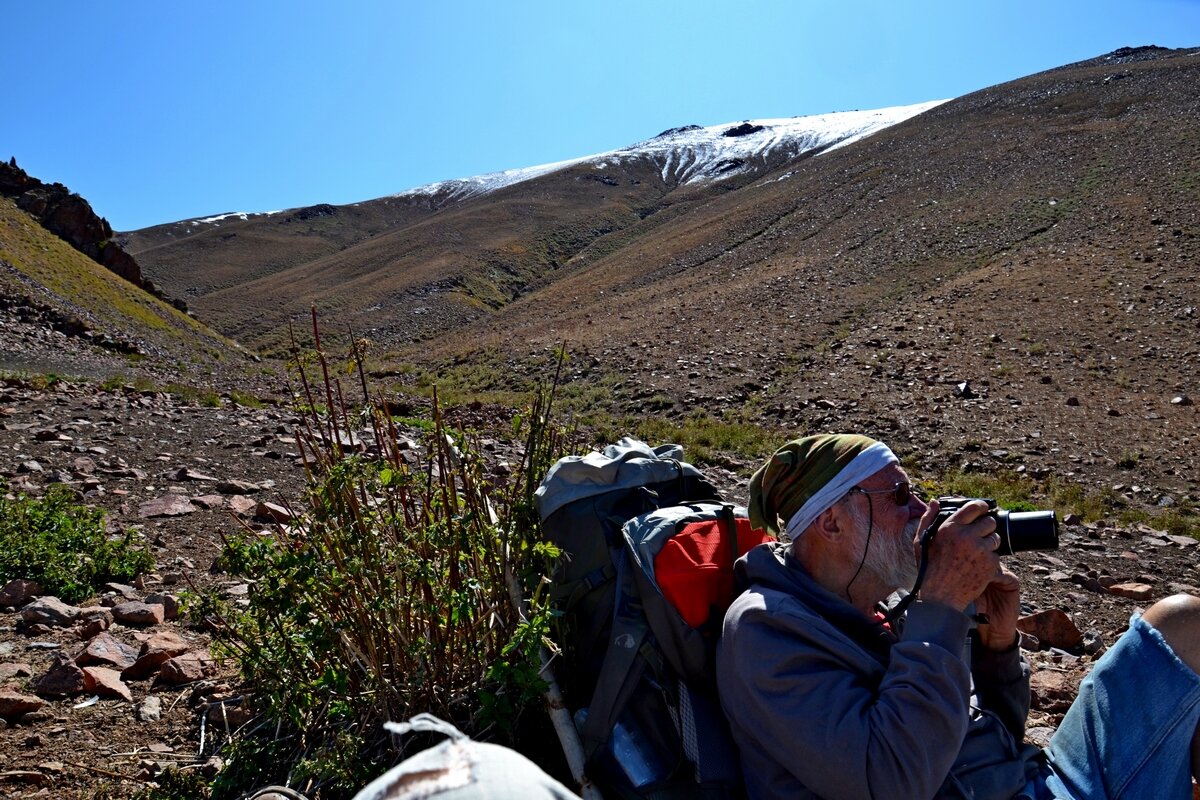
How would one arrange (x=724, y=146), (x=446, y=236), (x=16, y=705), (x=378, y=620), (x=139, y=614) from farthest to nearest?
(x=724, y=146) → (x=446, y=236) → (x=139, y=614) → (x=16, y=705) → (x=378, y=620)

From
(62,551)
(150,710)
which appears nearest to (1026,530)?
(150,710)

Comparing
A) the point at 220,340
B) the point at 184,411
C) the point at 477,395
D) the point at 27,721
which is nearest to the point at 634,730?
the point at 27,721

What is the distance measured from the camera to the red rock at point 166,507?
643cm

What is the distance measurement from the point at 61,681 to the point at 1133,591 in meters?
6.88

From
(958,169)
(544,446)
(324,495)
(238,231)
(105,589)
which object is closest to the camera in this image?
(324,495)

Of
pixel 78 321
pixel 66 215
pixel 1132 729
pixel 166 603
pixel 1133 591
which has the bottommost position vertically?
pixel 1133 591

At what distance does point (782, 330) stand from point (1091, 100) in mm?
40484

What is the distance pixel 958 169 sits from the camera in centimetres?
3825

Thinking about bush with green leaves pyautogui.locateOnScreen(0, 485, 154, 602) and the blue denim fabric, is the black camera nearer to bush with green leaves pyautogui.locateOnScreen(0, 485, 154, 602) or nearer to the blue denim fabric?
the blue denim fabric

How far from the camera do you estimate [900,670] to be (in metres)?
2.13

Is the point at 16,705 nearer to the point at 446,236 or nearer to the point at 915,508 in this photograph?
the point at 915,508

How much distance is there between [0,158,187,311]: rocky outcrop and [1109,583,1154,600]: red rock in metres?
41.3

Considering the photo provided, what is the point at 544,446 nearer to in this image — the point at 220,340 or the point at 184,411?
the point at 184,411

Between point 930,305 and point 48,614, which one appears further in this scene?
point 930,305
